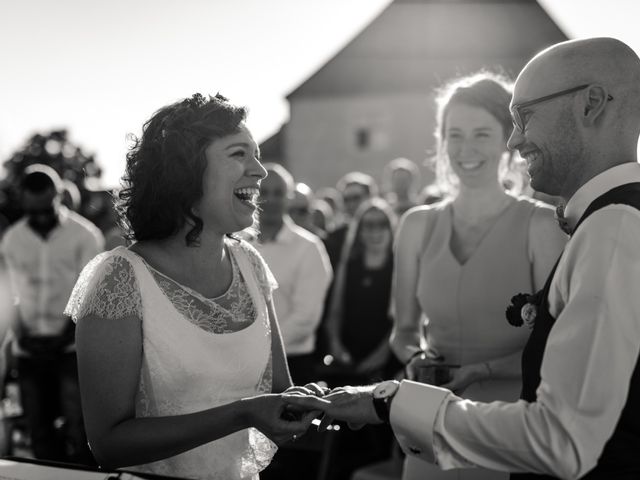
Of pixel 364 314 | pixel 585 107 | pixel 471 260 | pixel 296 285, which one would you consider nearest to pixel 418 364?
pixel 471 260

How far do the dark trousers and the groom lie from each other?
507 cm

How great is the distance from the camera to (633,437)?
196 cm

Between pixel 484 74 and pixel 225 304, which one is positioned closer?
pixel 225 304

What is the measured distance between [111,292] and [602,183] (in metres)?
1.56

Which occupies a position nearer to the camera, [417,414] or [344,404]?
[417,414]

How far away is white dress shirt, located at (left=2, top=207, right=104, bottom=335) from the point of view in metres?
7.02

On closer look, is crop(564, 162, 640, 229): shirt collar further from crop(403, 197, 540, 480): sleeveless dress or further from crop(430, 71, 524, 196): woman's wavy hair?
crop(430, 71, 524, 196): woman's wavy hair

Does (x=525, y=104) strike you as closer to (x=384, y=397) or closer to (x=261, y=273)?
(x=384, y=397)

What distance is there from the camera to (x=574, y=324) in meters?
1.87

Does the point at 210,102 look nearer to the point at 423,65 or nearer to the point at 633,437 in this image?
the point at 633,437

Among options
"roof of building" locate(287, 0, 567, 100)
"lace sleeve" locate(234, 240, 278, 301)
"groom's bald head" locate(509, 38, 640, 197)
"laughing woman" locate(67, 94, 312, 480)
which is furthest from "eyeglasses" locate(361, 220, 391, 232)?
"roof of building" locate(287, 0, 567, 100)

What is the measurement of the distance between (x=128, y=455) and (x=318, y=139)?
34.8m

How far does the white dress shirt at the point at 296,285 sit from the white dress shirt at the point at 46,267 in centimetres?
185

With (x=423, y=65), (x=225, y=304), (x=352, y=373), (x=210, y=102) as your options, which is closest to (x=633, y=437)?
(x=225, y=304)
